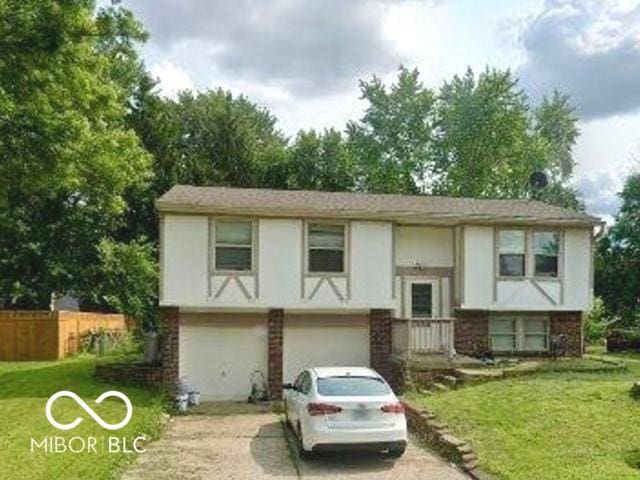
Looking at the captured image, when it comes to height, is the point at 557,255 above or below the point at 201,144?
below

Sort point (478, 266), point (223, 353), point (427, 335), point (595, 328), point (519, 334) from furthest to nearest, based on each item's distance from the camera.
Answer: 1. point (595, 328)
2. point (519, 334)
3. point (478, 266)
4. point (223, 353)
5. point (427, 335)

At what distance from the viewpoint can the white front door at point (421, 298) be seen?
24031 mm

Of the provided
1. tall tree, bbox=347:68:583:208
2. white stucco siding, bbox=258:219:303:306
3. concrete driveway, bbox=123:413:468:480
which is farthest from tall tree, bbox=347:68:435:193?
concrete driveway, bbox=123:413:468:480

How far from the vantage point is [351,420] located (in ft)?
43.5

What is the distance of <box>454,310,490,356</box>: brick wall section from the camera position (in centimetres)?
2375

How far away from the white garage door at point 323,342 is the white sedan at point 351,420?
893 centimetres

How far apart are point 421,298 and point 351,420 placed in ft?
37.0

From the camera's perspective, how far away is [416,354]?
21.8 meters

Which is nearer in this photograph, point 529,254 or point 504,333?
point 529,254

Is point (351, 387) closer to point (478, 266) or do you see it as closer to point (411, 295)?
point (411, 295)

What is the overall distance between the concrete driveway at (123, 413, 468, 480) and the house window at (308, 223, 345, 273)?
23.5ft

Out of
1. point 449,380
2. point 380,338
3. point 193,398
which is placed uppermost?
point 380,338

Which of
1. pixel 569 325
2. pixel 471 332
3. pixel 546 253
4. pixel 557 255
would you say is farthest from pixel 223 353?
pixel 569 325

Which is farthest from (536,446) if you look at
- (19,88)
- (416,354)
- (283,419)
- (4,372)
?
(4,372)
